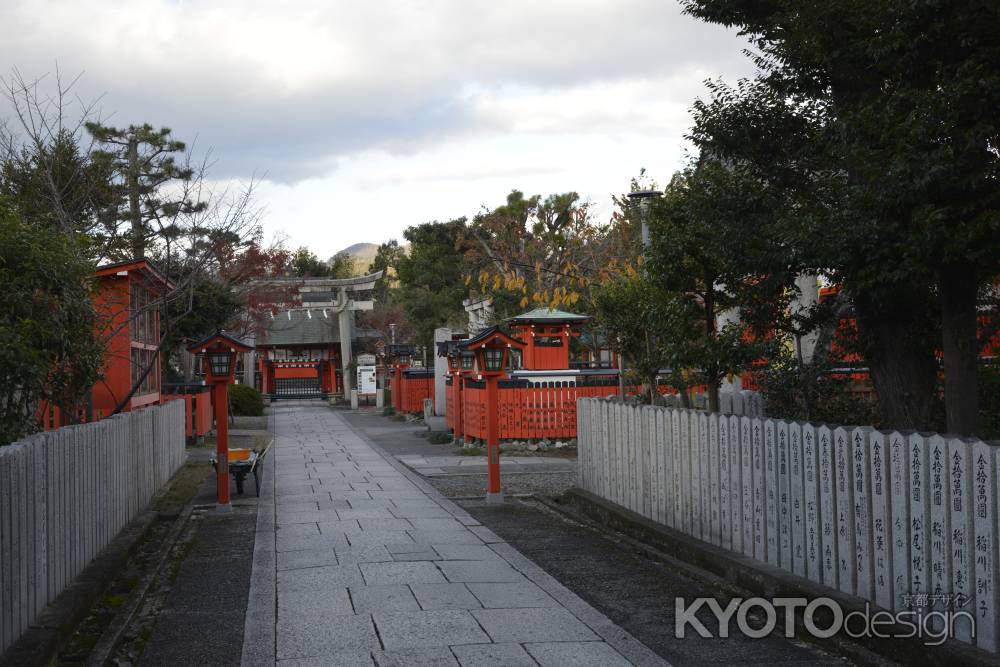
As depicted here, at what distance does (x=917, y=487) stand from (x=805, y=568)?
5.34 feet

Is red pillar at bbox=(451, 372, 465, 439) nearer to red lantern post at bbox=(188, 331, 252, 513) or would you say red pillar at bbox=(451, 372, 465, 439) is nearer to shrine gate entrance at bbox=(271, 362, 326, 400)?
red lantern post at bbox=(188, 331, 252, 513)

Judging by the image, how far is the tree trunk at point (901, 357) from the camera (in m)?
9.45

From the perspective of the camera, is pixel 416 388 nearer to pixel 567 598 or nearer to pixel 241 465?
pixel 241 465

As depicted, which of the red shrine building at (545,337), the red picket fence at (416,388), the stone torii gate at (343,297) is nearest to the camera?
the red shrine building at (545,337)

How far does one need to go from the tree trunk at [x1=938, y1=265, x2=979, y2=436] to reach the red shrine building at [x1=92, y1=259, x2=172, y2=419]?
1187 centimetres

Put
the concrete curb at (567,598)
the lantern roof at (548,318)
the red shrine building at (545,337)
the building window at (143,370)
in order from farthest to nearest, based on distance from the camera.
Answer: the red shrine building at (545,337), the lantern roof at (548,318), the building window at (143,370), the concrete curb at (567,598)

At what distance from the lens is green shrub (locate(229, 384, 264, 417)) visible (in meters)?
38.4

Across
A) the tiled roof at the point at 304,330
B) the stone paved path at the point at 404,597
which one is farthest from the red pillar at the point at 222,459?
the tiled roof at the point at 304,330

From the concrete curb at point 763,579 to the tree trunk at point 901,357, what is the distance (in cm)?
246

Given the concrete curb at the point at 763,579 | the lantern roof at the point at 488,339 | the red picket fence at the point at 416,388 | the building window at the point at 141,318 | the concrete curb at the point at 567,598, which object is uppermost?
the building window at the point at 141,318

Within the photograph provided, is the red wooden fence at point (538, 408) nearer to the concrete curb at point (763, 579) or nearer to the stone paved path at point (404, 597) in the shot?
the stone paved path at point (404, 597)

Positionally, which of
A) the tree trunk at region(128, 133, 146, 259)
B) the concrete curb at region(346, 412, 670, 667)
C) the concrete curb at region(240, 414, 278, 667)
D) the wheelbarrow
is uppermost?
the tree trunk at region(128, 133, 146, 259)

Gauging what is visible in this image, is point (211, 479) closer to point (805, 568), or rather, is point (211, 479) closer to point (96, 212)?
point (96, 212)

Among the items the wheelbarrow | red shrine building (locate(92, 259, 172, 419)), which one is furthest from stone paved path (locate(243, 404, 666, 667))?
red shrine building (locate(92, 259, 172, 419))
